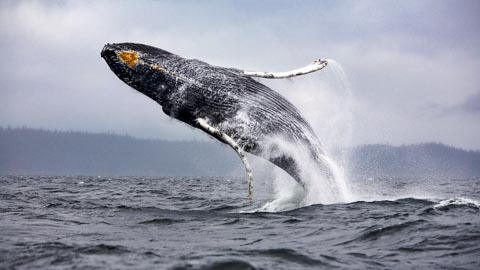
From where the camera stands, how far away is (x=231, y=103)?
29.7ft

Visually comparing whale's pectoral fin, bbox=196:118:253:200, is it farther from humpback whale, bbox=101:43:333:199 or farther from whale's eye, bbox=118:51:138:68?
whale's eye, bbox=118:51:138:68

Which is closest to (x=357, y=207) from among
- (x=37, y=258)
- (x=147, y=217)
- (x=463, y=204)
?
(x=463, y=204)

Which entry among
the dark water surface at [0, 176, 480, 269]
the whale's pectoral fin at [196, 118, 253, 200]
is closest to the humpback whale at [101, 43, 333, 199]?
the whale's pectoral fin at [196, 118, 253, 200]

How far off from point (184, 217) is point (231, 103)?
7.88ft

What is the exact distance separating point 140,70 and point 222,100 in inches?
61.2

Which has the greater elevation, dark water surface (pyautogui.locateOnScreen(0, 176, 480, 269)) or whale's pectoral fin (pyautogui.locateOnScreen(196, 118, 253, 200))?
whale's pectoral fin (pyautogui.locateOnScreen(196, 118, 253, 200))

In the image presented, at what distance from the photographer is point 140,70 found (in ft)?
30.4

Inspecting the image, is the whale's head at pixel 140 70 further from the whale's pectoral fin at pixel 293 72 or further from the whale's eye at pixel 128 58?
the whale's pectoral fin at pixel 293 72

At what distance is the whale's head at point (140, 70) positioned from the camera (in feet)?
30.3

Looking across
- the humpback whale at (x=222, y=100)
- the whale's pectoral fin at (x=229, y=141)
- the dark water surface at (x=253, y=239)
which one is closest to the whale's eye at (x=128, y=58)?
the humpback whale at (x=222, y=100)

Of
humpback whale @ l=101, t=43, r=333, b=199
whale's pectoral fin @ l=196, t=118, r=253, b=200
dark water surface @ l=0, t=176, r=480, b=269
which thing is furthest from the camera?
humpback whale @ l=101, t=43, r=333, b=199

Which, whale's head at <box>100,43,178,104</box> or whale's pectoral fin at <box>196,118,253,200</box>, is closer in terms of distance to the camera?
whale's pectoral fin at <box>196,118,253,200</box>

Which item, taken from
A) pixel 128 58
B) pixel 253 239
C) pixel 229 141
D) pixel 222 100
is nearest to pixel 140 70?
pixel 128 58

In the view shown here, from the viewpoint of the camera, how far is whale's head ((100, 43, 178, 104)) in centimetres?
923
